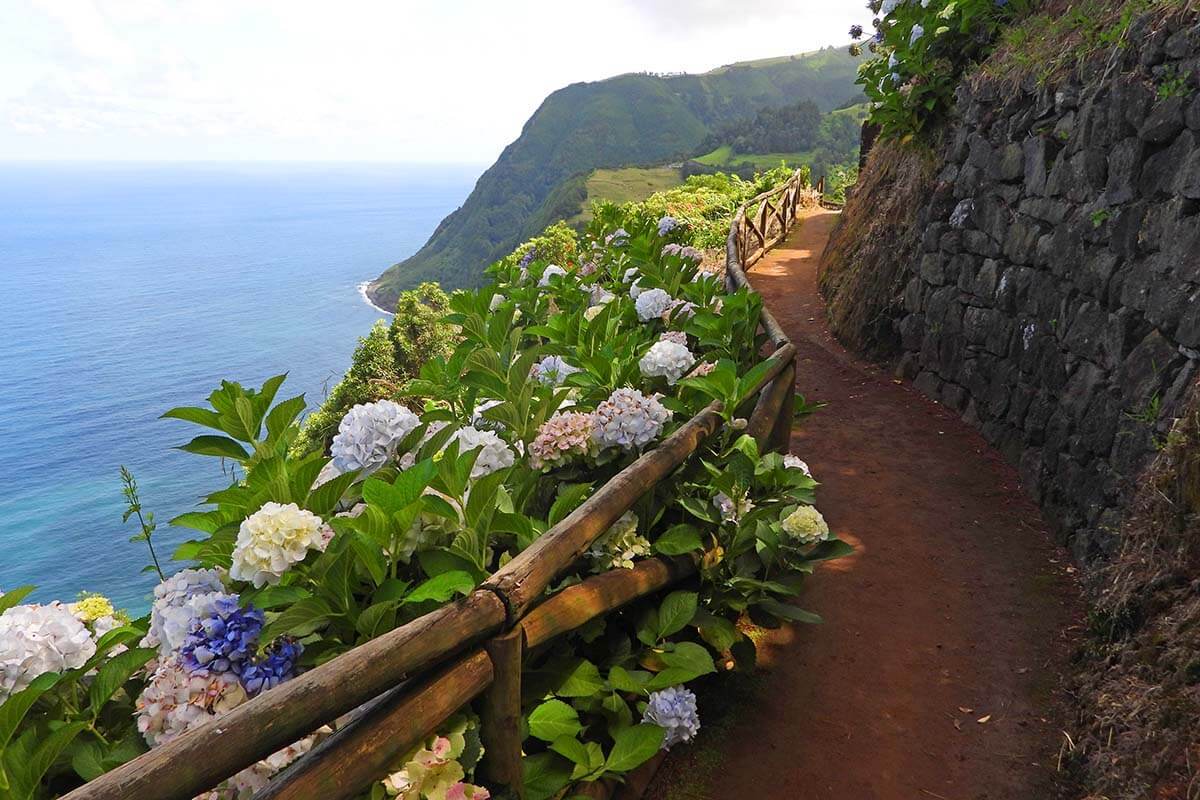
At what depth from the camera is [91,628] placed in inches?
80.0

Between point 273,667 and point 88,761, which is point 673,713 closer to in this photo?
point 273,667

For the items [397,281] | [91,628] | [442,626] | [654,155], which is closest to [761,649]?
[442,626]

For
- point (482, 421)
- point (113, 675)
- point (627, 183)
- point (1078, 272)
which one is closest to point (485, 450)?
point (482, 421)

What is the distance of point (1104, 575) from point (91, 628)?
425cm

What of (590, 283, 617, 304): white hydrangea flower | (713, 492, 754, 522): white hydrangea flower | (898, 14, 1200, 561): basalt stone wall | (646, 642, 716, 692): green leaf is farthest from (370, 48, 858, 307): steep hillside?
(646, 642, 716, 692): green leaf

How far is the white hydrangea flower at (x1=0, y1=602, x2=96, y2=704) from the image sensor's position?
1.58 meters

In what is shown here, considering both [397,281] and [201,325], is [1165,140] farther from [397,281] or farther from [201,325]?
[201,325]

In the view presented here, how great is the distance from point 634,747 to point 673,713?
0.76ft

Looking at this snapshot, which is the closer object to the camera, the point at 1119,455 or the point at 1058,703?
the point at 1058,703

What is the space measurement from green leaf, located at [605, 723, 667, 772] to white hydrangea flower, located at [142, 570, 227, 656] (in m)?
1.27

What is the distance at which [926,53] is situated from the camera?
24.3 ft

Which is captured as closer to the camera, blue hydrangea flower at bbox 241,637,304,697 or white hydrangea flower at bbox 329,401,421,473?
blue hydrangea flower at bbox 241,637,304,697

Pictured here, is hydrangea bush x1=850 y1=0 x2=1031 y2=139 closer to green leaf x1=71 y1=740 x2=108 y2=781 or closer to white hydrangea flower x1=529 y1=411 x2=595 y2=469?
white hydrangea flower x1=529 y1=411 x2=595 y2=469

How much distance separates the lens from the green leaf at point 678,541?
2742 millimetres
